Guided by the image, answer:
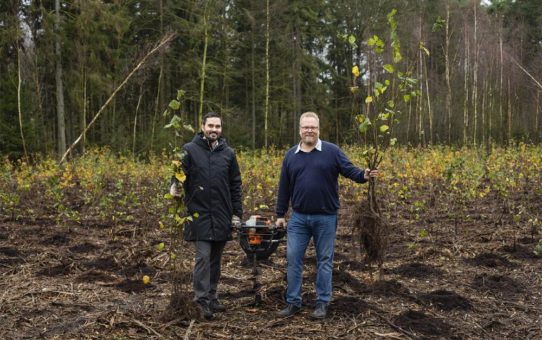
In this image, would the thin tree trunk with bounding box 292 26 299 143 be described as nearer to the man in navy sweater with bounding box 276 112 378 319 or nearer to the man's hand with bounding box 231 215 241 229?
the man's hand with bounding box 231 215 241 229

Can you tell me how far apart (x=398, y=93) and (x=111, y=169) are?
11869 mm

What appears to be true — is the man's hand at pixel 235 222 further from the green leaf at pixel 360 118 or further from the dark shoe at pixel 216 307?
the green leaf at pixel 360 118

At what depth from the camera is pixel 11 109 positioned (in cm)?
1816

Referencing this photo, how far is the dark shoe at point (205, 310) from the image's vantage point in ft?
14.8

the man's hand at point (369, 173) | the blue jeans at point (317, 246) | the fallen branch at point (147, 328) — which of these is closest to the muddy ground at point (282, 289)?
the fallen branch at point (147, 328)

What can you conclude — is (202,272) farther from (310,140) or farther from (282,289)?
(310,140)

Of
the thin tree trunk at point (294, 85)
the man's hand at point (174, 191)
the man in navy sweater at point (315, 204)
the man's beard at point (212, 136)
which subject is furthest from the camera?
the thin tree trunk at point (294, 85)

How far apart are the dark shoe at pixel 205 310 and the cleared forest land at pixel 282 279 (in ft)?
0.26

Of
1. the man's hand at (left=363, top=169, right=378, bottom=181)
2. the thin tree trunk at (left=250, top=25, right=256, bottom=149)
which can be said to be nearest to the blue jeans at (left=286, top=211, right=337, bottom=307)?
the man's hand at (left=363, top=169, right=378, bottom=181)

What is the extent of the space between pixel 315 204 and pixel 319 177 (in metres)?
0.24

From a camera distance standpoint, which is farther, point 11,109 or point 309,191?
point 11,109

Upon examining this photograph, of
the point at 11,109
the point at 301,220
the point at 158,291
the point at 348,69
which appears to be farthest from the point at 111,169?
the point at 348,69

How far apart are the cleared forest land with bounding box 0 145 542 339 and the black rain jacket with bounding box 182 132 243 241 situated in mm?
726

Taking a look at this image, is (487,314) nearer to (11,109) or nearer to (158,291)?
(158,291)
